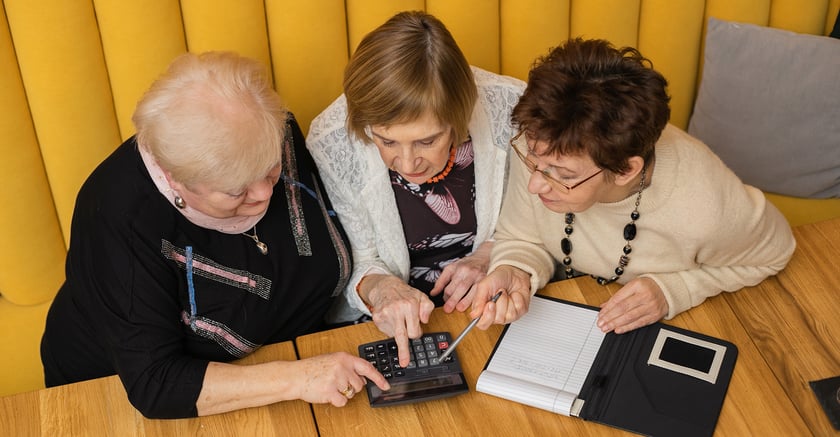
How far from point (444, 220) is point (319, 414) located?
0.55m

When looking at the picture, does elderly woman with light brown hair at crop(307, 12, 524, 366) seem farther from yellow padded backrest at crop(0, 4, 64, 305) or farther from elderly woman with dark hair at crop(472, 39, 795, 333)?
yellow padded backrest at crop(0, 4, 64, 305)

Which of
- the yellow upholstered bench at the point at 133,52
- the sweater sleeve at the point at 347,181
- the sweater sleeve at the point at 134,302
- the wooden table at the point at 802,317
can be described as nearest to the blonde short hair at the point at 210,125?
the sweater sleeve at the point at 134,302

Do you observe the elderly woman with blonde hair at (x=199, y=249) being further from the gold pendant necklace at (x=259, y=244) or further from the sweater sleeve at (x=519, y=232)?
the sweater sleeve at (x=519, y=232)

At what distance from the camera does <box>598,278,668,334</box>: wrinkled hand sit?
1.42m

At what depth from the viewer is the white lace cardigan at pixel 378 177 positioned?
62.8 inches

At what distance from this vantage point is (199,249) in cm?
139

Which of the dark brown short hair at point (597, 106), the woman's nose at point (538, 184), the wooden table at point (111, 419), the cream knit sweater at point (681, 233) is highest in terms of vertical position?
the dark brown short hair at point (597, 106)

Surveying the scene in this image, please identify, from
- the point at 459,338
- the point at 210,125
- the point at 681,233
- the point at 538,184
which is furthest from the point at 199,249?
the point at 681,233

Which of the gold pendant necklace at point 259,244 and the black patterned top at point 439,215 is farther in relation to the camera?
the black patterned top at point 439,215

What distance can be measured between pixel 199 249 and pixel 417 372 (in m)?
0.43

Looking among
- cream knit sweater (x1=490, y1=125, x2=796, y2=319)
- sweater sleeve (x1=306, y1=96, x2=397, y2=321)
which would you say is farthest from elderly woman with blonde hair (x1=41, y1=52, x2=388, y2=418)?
cream knit sweater (x1=490, y1=125, x2=796, y2=319)

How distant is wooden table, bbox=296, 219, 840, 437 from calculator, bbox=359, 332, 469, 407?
0.7 inches

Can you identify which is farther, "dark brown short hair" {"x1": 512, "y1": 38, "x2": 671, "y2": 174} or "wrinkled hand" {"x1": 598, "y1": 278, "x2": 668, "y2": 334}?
"wrinkled hand" {"x1": 598, "y1": 278, "x2": 668, "y2": 334}

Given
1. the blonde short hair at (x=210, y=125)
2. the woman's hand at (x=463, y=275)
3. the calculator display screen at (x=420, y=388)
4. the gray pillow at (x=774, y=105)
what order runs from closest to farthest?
the blonde short hair at (x=210, y=125) < the calculator display screen at (x=420, y=388) < the woman's hand at (x=463, y=275) < the gray pillow at (x=774, y=105)
